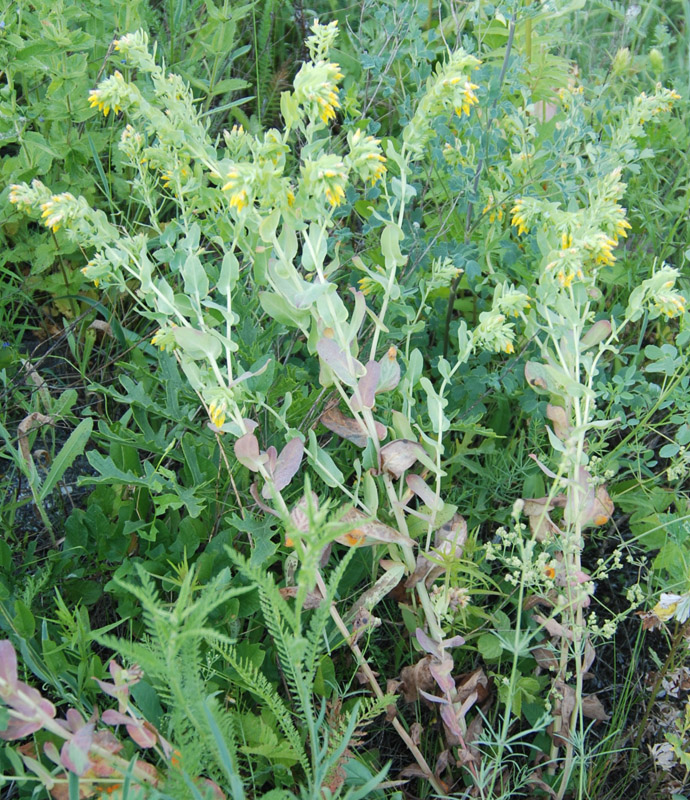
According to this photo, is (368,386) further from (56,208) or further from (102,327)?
(102,327)

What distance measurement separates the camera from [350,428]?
59.6 inches

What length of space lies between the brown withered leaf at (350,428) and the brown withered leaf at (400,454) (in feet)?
0.15

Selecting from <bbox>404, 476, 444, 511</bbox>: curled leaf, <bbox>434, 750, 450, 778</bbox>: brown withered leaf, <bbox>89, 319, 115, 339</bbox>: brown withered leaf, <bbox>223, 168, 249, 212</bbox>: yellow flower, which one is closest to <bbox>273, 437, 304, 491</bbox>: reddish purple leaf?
<bbox>404, 476, 444, 511</bbox>: curled leaf

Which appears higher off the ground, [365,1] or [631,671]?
[365,1]

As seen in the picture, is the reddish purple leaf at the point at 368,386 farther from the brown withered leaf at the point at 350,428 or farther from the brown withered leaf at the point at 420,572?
the brown withered leaf at the point at 420,572

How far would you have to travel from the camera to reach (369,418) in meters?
1.46

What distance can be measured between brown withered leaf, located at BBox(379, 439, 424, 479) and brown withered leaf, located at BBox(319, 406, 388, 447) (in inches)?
1.8

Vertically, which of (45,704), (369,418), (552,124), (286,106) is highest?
(286,106)

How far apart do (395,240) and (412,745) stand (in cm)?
98

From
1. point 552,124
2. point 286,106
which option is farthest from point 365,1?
point 286,106

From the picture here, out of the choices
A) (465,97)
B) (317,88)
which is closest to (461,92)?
(465,97)

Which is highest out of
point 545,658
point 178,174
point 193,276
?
point 178,174

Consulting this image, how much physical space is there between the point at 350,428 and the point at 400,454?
0.40 feet

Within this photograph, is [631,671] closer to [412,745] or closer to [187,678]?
[412,745]
